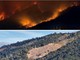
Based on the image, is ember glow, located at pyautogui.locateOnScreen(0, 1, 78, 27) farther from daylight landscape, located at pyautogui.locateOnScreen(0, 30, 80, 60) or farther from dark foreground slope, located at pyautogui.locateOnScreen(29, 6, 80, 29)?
daylight landscape, located at pyautogui.locateOnScreen(0, 30, 80, 60)

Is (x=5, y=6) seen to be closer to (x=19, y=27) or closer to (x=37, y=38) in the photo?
(x=19, y=27)

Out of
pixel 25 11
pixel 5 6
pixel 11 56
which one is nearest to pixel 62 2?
pixel 25 11

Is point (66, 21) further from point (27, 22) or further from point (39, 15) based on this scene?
point (27, 22)

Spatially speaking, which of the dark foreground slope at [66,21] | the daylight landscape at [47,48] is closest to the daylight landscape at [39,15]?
the dark foreground slope at [66,21]

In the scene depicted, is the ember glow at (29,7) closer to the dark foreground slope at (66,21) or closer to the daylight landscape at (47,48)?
the dark foreground slope at (66,21)

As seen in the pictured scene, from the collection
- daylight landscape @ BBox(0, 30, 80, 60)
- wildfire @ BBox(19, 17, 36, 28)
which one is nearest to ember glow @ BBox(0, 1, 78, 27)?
wildfire @ BBox(19, 17, 36, 28)
